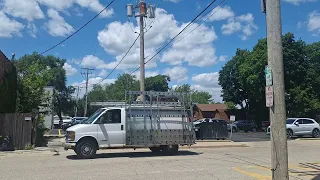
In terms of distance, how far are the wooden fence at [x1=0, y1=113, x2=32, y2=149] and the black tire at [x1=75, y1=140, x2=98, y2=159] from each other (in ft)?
18.8

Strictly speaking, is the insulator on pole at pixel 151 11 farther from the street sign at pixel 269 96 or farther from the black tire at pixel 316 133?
the street sign at pixel 269 96

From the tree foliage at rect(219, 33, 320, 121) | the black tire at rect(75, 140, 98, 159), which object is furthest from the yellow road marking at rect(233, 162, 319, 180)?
the tree foliage at rect(219, 33, 320, 121)

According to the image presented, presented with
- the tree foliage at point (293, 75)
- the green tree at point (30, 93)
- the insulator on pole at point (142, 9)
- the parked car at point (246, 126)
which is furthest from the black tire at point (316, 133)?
the green tree at point (30, 93)

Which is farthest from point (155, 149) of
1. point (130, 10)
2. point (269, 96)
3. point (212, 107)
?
point (212, 107)

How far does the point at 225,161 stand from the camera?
14.0 metres

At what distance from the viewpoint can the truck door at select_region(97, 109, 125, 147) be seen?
1557cm

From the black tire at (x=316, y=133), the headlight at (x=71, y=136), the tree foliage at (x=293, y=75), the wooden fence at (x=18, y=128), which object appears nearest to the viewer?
the headlight at (x=71, y=136)

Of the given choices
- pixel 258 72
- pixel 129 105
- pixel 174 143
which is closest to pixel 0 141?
pixel 129 105

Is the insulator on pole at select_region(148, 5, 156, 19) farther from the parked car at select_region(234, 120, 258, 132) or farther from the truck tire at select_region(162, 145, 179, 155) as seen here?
the parked car at select_region(234, 120, 258, 132)

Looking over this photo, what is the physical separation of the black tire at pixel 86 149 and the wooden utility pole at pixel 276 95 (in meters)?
9.33

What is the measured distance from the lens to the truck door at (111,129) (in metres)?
15.6

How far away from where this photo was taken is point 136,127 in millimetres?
16031

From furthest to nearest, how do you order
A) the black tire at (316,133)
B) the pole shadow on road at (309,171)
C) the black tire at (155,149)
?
the black tire at (316,133) → the black tire at (155,149) → the pole shadow on road at (309,171)

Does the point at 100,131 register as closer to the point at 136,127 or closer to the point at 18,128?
the point at 136,127
